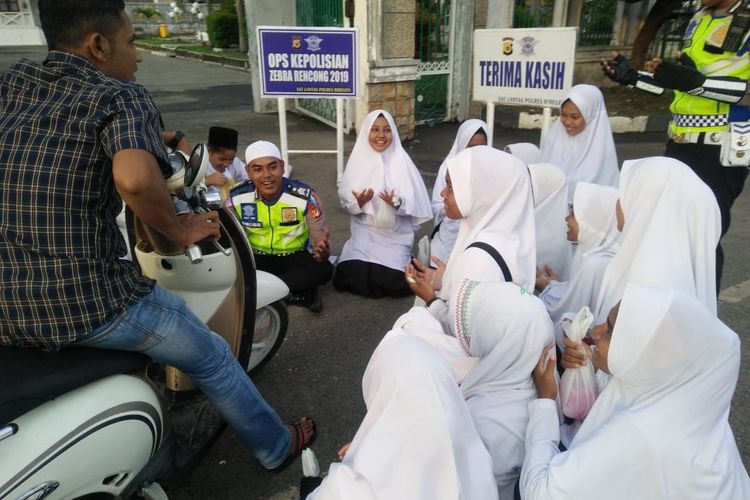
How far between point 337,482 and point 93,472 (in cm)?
80

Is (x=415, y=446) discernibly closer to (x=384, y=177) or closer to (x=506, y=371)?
(x=506, y=371)

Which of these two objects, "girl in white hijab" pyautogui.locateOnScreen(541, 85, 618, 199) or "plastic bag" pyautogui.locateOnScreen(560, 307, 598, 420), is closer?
"plastic bag" pyautogui.locateOnScreen(560, 307, 598, 420)

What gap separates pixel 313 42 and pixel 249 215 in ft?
8.33

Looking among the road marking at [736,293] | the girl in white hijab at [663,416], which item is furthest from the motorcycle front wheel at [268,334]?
the road marking at [736,293]

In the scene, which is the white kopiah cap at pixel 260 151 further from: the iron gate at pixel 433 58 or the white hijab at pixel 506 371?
the iron gate at pixel 433 58

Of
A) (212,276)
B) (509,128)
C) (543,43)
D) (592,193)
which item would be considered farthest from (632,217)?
(509,128)

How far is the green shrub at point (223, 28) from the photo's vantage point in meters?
23.3

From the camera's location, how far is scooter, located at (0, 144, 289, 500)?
5.12ft

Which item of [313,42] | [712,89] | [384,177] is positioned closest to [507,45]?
[384,177]

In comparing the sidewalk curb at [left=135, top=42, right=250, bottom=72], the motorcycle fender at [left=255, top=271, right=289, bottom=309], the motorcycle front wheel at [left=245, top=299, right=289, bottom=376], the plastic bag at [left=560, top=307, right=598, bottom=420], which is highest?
the plastic bag at [left=560, top=307, right=598, bottom=420]

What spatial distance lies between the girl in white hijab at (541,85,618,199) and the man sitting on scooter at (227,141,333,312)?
6.11ft

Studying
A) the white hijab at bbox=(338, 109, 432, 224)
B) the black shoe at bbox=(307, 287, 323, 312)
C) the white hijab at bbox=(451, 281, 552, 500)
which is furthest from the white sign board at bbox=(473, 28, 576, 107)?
the white hijab at bbox=(451, 281, 552, 500)

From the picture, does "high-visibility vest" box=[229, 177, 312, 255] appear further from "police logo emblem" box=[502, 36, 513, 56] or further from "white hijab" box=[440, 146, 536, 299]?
"police logo emblem" box=[502, 36, 513, 56]

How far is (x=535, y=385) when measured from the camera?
Answer: 191 cm
